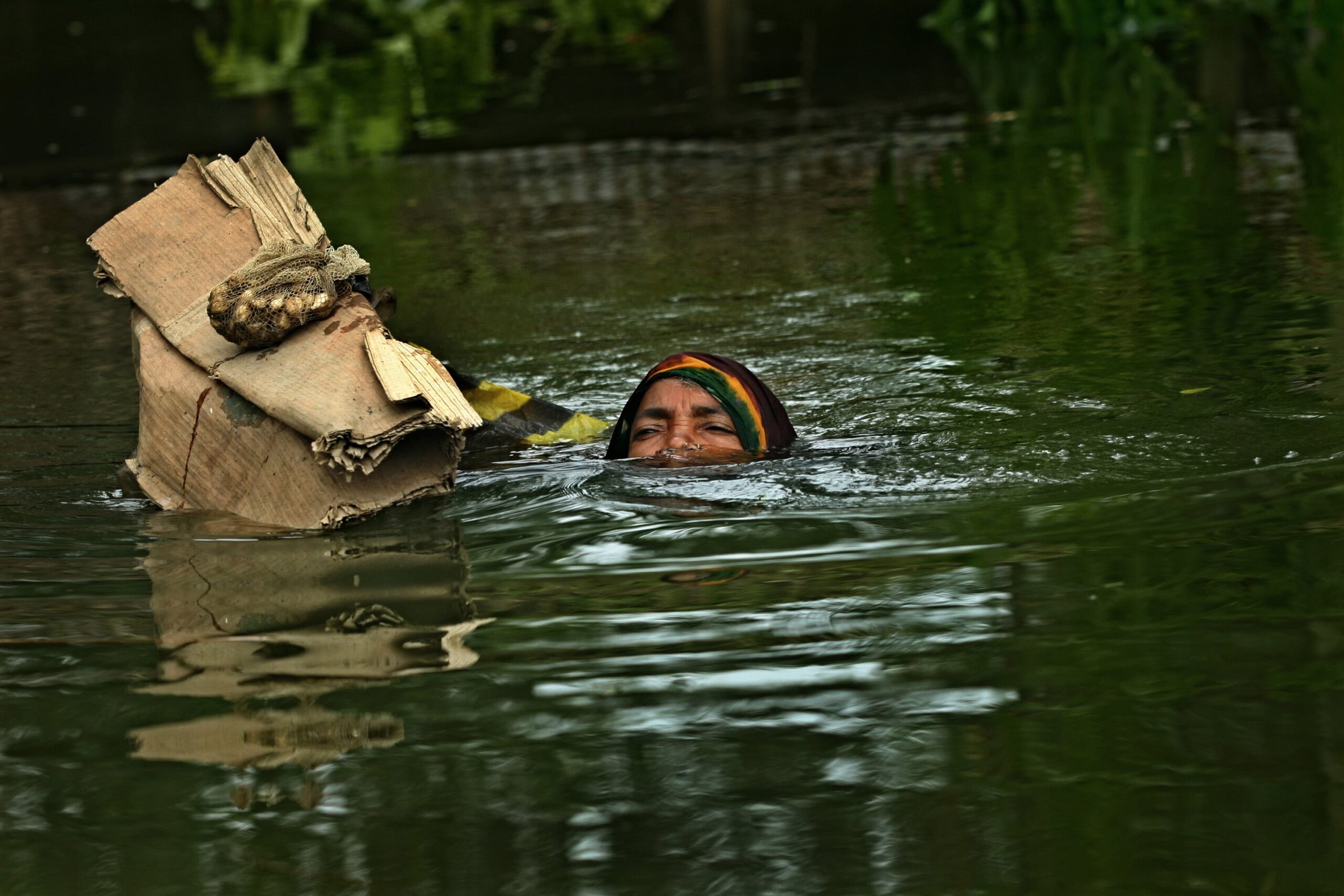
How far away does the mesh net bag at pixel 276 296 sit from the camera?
380cm

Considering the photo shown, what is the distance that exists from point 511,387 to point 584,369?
302mm

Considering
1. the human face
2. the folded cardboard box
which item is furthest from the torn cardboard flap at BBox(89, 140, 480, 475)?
the human face

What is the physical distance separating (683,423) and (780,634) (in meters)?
1.84

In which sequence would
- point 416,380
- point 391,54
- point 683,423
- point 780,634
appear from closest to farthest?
1. point 780,634
2. point 416,380
3. point 683,423
4. point 391,54

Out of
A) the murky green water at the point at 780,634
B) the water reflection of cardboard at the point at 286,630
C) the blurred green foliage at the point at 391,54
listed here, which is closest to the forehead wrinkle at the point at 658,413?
the murky green water at the point at 780,634

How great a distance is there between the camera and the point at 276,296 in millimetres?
3814

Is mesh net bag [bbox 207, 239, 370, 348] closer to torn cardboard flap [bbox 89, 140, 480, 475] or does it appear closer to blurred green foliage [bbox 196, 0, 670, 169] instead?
torn cardboard flap [bbox 89, 140, 480, 475]

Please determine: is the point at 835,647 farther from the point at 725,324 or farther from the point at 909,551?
the point at 725,324

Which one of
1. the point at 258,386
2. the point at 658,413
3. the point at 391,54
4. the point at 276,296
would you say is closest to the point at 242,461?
the point at 258,386

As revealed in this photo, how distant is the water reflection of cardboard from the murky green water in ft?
0.04

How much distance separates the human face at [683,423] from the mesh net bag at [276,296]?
3.84 feet

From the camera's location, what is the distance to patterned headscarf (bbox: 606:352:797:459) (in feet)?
15.9

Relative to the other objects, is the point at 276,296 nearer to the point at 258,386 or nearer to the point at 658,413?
the point at 258,386

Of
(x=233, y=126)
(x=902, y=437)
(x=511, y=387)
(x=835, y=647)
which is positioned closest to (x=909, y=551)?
(x=835, y=647)
